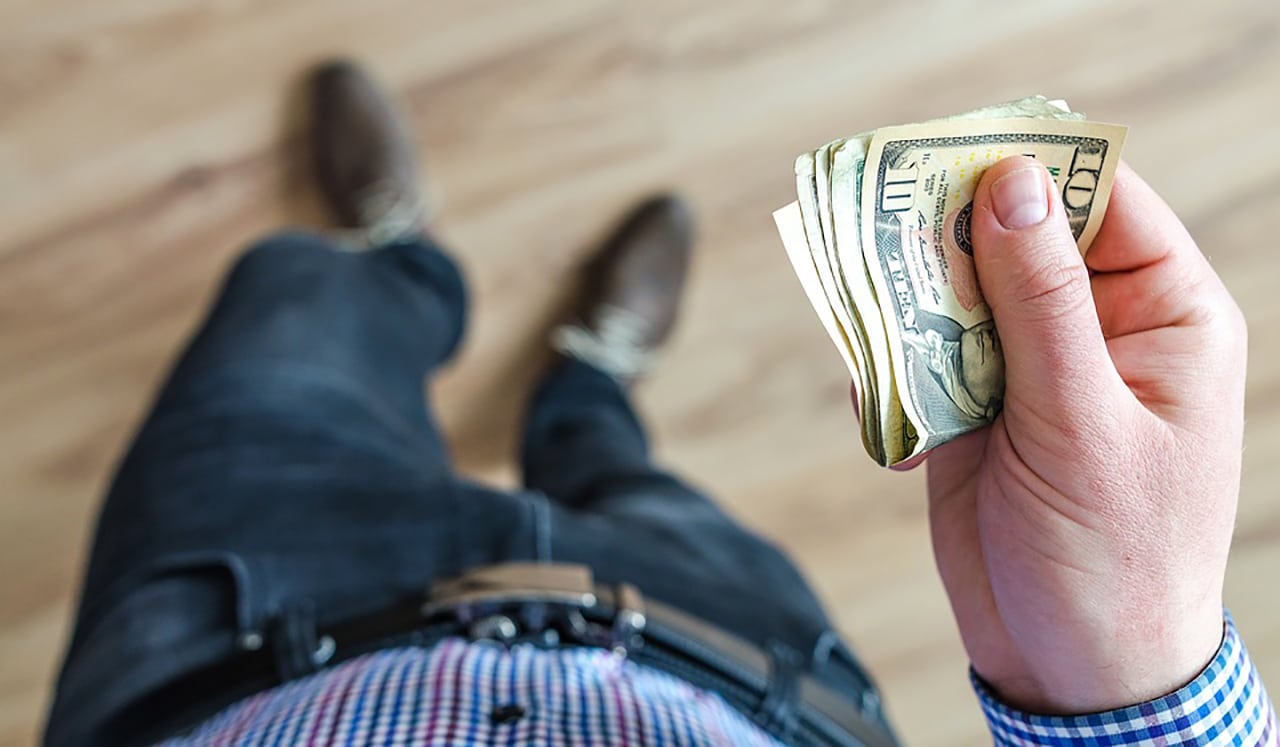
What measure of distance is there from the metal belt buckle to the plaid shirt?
0.04 ft

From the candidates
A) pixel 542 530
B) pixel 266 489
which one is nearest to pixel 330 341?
pixel 266 489

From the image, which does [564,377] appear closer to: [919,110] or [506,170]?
[506,170]

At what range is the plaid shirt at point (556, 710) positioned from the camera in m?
0.47

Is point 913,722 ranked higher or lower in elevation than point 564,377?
lower

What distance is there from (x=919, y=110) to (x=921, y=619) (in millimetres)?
644

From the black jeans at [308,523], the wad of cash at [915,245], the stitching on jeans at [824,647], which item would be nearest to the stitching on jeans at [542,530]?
the black jeans at [308,523]

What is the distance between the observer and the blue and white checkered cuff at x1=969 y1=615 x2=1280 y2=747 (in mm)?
460

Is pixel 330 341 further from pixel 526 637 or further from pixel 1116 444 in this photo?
pixel 1116 444

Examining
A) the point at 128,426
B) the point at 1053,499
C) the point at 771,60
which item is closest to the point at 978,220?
the point at 1053,499

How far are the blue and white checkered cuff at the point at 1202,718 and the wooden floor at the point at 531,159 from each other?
757 mm

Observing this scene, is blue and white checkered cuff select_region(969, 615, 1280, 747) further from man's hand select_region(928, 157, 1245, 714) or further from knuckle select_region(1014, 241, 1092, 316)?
knuckle select_region(1014, 241, 1092, 316)

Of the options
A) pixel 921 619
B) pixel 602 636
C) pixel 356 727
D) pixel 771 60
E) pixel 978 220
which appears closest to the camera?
pixel 978 220

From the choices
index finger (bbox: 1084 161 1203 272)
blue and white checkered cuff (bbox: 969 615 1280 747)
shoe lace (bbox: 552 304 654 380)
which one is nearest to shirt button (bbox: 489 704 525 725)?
blue and white checkered cuff (bbox: 969 615 1280 747)

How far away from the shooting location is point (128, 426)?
118 cm
